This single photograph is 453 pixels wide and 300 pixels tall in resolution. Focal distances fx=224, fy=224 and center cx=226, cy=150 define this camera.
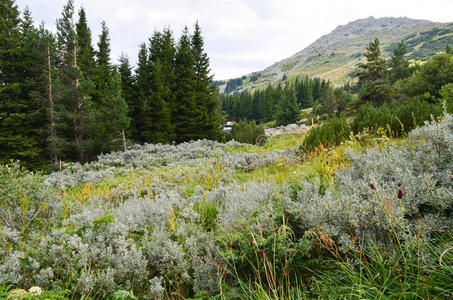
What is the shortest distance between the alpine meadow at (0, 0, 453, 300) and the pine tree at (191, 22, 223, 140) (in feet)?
1.49

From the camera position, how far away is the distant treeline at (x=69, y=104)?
1686 centimetres

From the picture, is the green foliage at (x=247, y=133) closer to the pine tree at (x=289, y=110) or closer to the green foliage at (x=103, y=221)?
the green foliage at (x=103, y=221)

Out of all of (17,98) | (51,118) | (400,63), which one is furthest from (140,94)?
(400,63)

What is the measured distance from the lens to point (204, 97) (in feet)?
84.5

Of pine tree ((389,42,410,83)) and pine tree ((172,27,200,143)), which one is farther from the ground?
pine tree ((389,42,410,83))

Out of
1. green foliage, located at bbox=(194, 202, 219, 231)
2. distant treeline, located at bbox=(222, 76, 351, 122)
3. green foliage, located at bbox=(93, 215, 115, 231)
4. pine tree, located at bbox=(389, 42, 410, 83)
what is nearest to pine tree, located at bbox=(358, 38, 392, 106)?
pine tree, located at bbox=(389, 42, 410, 83)

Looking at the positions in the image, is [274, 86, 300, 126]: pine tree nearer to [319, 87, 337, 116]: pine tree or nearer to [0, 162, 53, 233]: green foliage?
[319, 87, 337, 116]: pine tree

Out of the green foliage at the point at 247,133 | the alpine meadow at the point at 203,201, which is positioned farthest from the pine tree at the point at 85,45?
the green foliage at the point at 247,133

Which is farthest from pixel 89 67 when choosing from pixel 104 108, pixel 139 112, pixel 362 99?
pixel 362 99

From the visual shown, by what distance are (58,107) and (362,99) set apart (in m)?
34.5

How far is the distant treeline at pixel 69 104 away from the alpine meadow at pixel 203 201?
0.13 metres

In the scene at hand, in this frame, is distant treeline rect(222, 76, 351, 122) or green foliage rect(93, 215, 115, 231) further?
distant treeline rect(222, 76, 351, 122)

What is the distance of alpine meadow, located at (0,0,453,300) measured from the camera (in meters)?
1.85

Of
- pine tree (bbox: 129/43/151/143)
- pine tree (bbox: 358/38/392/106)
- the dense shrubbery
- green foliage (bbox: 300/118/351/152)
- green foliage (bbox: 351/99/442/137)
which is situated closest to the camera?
the dense shrubbery
